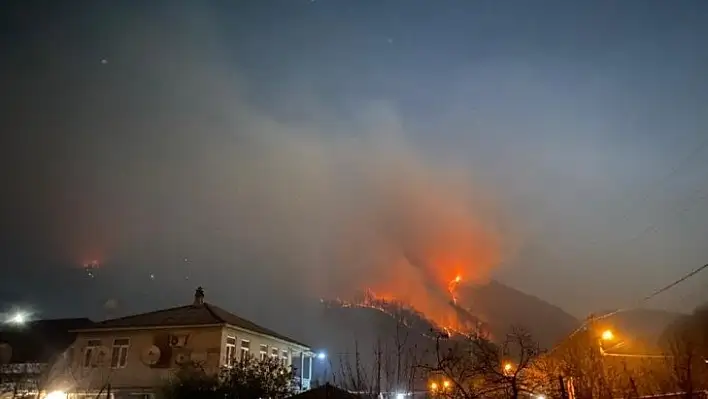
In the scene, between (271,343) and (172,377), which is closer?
(172,377)

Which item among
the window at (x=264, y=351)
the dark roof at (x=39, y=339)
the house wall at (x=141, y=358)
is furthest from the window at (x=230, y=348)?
the dark roof at (x=39, y=339)

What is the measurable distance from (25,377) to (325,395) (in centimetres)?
2857

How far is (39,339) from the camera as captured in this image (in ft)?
156

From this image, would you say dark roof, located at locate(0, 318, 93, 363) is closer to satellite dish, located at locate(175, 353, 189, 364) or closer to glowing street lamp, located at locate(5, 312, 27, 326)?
glowing street lamp, located at locate(5, 312, 27, 326)

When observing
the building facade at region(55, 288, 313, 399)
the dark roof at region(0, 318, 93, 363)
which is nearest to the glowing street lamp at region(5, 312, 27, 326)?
the dark roof at region(0, 318, 93, 363)

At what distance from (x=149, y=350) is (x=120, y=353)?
2.50 metres

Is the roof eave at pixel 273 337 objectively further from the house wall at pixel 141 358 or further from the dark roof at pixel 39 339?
the dark roof at pixel 39 339

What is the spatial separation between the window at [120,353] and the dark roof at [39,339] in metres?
8.87

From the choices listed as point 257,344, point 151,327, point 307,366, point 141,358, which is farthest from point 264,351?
point 307,366

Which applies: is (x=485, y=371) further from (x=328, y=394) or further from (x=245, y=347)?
Result: (x=245, y=347)

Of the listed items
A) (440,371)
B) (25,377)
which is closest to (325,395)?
(440,371)

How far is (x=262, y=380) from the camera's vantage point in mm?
27156

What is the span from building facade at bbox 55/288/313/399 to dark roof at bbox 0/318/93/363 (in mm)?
7840

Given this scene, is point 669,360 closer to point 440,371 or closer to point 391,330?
point 440,371
